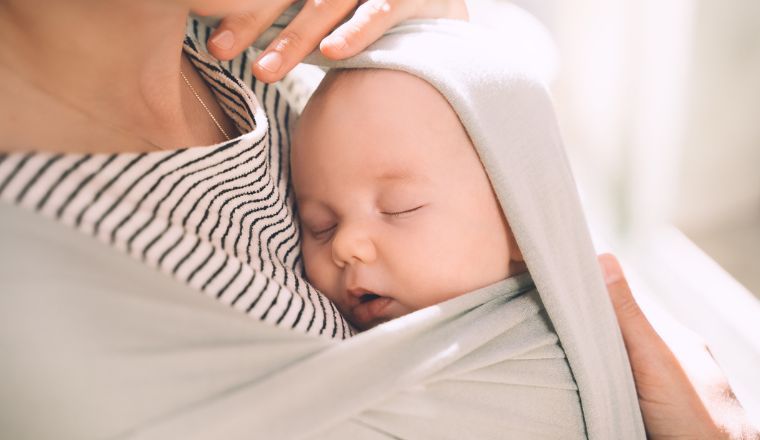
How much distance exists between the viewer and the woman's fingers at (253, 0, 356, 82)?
889mm

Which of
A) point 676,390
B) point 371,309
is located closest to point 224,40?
point 371,309

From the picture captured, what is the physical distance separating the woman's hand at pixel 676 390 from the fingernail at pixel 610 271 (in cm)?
4

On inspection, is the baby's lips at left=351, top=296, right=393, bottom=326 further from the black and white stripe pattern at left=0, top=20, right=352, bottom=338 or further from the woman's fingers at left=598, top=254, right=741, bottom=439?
the woman's fingers at left=598, top=254, right=741, bottom=439

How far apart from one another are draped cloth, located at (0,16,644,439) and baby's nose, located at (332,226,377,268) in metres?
0.13

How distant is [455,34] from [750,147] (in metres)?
1.12

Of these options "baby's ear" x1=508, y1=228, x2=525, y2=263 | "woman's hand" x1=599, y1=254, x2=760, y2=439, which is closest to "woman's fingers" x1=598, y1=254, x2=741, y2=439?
"woman's hand" x1=599, y1=254, x2=760, y2=439

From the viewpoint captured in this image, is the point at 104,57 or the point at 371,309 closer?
the point at 104,57

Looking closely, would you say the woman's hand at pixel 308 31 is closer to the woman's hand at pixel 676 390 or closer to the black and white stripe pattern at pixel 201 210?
the black and white stripe pattern at pixel 201 210

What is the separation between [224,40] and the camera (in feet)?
3.00

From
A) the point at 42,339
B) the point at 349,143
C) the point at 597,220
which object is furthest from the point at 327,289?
the point at 597,220

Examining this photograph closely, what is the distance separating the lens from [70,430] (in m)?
0.58

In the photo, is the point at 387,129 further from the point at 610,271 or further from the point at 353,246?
the point at 610,271

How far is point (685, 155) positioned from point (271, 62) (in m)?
1.29

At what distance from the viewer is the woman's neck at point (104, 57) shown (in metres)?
0.67
